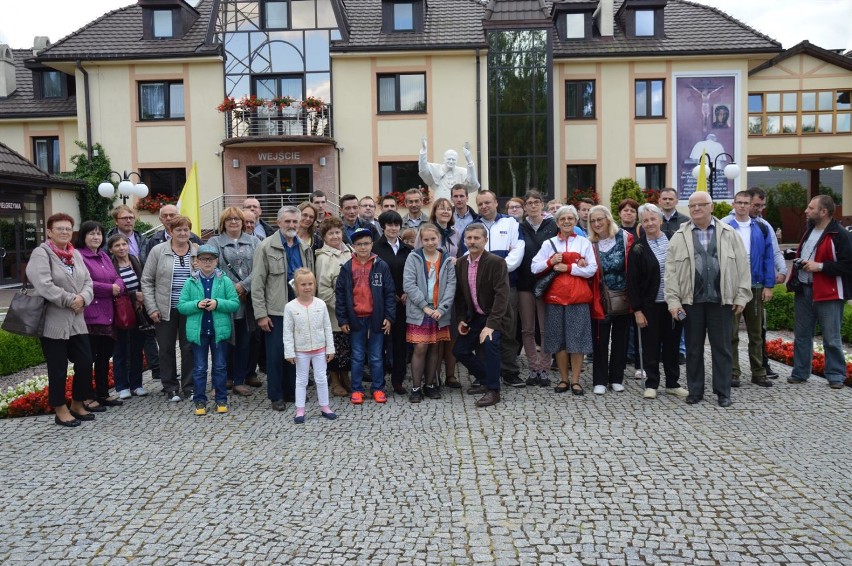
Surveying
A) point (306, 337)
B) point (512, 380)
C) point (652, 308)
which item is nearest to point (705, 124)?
point (652, 308)

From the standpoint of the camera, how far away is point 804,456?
18.7 feet

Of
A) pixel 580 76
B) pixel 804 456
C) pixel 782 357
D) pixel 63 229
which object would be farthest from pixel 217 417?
pixel 580 76

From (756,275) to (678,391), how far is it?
1772 mm

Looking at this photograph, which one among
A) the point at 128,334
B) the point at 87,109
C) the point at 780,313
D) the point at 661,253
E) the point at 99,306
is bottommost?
the point at 780,313

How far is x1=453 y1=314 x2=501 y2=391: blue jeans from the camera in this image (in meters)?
7.54

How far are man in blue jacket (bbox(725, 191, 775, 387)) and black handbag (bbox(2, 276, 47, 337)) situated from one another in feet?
23.9

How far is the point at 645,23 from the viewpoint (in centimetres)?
2753

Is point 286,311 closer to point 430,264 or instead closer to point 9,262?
point 430,264

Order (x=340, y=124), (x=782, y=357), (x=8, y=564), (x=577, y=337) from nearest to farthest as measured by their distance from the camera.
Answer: (x=8, y=564), (x=577, y=337), (x=782, y=357), (x=340, y=124)

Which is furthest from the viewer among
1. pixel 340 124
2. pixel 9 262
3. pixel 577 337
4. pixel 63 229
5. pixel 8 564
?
pixel 340 124

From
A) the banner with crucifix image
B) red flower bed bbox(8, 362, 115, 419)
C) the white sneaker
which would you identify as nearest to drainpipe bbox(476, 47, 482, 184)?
the banner with crucifix image

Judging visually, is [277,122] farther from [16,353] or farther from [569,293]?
[569,293]

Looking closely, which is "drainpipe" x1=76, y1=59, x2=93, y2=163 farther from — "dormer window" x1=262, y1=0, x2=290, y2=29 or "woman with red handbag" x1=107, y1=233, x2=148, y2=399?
"woman with red handbag" x1=107, y1=233, x2=148, y2=399

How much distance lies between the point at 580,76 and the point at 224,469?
79.6ft
